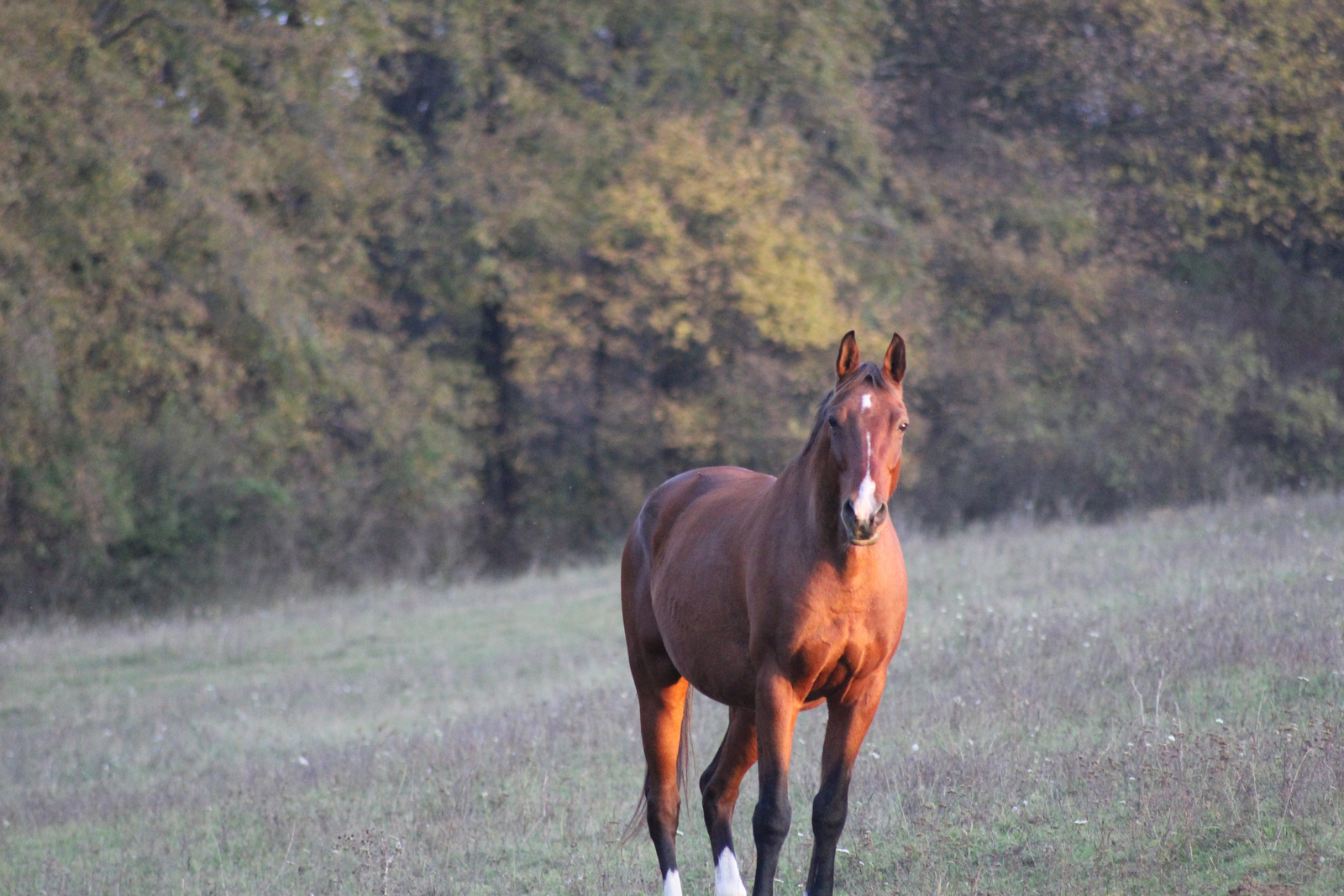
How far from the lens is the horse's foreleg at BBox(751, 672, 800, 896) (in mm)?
4391

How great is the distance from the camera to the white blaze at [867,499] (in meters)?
3.96

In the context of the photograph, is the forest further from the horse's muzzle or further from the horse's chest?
the horse's muzzle

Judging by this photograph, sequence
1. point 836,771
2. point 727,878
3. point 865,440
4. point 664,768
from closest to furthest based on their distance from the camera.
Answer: point 865,440
point 836,771
point 727,878
point 664,768

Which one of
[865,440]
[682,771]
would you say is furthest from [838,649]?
[682,771]

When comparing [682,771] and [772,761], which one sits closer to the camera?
[772,761]

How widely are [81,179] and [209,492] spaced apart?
5700 mm

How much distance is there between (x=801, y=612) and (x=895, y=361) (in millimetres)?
998

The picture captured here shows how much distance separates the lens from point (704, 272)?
20516mm

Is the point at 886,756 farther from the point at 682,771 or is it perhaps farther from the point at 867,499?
the point at 867,499

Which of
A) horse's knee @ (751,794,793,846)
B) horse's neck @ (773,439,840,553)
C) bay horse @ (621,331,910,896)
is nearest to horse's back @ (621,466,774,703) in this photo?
bay horse @ (621,331,910,896)

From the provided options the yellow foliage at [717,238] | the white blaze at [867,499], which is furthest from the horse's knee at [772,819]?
the yellow foliage at [717,238]

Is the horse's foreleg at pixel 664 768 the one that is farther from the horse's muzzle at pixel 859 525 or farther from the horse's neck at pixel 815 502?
the horse's muzzle at pixel 859 525

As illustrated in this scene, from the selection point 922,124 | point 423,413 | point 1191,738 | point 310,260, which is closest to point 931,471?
point 922,124

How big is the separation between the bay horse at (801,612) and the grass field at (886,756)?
602mm
